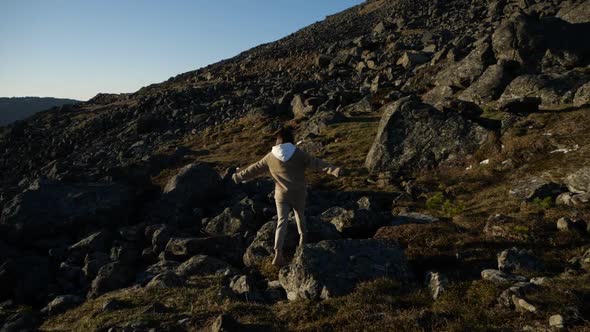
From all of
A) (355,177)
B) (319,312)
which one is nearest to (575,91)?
(355,177)

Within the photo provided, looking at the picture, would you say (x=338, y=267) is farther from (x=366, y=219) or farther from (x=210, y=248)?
(x=210, y=248)

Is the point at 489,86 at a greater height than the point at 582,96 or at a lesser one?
greater

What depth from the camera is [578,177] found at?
14.1 m

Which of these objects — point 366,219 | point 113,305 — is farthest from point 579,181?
point 113,305

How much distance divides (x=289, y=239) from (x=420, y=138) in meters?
10.7

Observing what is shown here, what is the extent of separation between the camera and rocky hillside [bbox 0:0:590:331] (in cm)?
902

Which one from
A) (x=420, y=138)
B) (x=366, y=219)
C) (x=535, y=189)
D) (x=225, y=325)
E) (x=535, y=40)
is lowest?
(x=535, y=189)

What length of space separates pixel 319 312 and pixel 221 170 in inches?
852

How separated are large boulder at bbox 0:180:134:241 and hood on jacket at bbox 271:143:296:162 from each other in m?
12.3

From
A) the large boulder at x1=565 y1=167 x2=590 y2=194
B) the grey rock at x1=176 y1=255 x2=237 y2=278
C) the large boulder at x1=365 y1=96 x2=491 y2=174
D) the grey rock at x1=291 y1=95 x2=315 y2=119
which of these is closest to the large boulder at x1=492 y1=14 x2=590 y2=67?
the large boulder at x1=365 y1=96 x2=491 y2=174

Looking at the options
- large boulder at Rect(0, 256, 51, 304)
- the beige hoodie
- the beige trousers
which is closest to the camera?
the beige hoodie

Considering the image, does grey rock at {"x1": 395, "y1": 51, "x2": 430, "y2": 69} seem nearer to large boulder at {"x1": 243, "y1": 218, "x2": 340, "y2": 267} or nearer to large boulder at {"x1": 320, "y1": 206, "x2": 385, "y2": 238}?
large boulder at {"x1": 320, "y1": 206, "x2": 385, "y2": 238}

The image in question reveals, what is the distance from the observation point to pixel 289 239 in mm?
13281

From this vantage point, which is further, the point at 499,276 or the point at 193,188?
the point at 193,188
